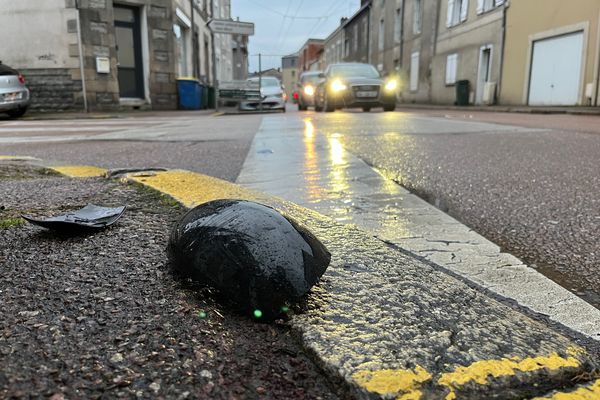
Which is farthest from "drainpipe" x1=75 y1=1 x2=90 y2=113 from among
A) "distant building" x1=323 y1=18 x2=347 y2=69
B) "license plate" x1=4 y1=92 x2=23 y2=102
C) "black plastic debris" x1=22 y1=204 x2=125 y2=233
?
"distant building" x1=323 y1=18 x2=347 y2=69

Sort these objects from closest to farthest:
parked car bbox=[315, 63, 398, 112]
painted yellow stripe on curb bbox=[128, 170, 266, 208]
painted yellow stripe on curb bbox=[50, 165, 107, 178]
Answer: painted yellow stripe on curb bbox=[128, 170, 266, 208]
painted yellow stripe on curb bbox=[50, 165, 107, 178]
parked car bbox=[315, 63, 398, 112]

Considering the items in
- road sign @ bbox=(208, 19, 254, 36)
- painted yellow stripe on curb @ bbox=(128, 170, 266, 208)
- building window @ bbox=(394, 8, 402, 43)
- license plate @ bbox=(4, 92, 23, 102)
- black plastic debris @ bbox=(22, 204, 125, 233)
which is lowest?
painted yellow stripe on curb @ bbox=(128, 170, 266, 208)

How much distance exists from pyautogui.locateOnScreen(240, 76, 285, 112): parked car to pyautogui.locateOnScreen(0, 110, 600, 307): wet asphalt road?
1065cm

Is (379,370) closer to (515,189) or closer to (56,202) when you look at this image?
(56,202)

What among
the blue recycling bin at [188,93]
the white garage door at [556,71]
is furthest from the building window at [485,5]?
the blue recycling bin at [188,93]

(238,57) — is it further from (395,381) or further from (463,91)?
(395,381)

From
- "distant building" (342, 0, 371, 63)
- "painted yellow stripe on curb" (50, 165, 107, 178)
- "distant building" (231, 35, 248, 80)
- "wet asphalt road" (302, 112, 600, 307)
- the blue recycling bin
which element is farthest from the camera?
"distant building" (231, 35, 248, 80)

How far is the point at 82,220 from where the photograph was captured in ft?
4.71

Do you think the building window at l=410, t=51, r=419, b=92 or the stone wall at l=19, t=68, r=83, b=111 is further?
the building window at l=410, t=51, r=419, b=92

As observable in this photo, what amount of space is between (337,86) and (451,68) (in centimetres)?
999

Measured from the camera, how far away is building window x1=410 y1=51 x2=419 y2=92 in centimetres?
2603

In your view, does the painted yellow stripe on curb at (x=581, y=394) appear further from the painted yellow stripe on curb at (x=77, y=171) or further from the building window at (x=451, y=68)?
the building window at (x=451, y=68)

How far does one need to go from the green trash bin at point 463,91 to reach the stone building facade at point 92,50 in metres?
11.8

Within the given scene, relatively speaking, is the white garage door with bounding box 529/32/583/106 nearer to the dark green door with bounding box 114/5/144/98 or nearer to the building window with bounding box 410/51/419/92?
the building window with bounding box 410/51/419/92
